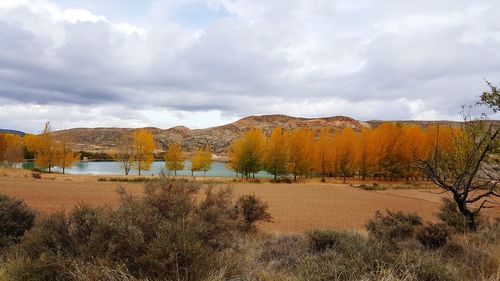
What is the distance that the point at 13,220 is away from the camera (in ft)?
25.7

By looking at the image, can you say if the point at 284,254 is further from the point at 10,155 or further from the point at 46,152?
the point at 10,155

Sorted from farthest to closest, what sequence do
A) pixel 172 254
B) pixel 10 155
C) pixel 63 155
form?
pixel 10 155
pixel 63 155
pixel 172 254

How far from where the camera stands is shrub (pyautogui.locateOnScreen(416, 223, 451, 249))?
830 centimetres

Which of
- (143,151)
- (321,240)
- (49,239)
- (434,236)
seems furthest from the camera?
(143,151)

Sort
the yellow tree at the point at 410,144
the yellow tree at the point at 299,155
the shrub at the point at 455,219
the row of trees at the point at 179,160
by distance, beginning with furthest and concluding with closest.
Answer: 1. the row of trees at the point at 179,160
2. the yellow tree at the point at 299,155
3. the yellow tree at the point at 410,144
4. the shrub at the point at 455,219

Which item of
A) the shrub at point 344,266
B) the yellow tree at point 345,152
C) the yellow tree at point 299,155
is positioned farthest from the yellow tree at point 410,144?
the shrub at point 344,266

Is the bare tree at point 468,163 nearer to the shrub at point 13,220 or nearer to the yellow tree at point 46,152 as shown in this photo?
the shrub at point 13,220

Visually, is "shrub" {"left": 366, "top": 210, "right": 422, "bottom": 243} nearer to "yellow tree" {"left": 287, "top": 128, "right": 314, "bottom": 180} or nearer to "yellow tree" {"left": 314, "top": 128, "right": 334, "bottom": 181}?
"yellow tree" {"left": 287, "top": 128, "right": 314, "bottom": 180}

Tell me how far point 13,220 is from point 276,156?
5892 centimetres

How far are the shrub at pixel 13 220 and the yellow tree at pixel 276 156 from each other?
192 ft

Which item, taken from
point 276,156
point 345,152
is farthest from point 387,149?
point 276,156

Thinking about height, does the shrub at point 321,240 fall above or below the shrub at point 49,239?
below

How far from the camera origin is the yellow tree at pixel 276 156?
66019 millimetres

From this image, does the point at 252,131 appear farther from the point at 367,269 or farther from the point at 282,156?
the point at 367,269
